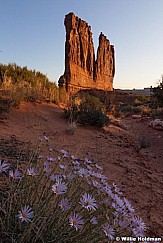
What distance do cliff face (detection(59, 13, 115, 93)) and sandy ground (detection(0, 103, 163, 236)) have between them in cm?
2237

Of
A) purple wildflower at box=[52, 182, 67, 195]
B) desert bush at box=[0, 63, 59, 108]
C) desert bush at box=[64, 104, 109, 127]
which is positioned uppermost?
desert bush at box=[0, 63, 59, 108]

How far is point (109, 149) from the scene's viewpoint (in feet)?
18.9

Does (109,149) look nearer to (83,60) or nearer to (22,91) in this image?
(22,91)

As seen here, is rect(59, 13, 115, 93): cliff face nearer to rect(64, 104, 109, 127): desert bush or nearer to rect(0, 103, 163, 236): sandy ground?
rect(64, 104, 109, 127): desert bush

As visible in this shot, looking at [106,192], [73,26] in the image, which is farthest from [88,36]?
[106,192]

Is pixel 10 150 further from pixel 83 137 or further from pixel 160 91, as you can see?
pixel 160 91

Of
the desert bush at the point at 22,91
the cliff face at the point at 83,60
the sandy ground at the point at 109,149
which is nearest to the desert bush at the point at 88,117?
the sandy ground at the point at 109,149

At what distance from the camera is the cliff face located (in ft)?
125

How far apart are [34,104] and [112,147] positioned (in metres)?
3.88

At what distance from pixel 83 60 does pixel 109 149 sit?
134 ft

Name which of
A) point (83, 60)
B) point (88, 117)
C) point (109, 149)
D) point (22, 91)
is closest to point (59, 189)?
point (109, 149)

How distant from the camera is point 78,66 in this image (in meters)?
41.9

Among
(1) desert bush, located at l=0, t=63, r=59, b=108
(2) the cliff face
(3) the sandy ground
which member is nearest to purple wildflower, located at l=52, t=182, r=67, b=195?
(3) the sandy ground

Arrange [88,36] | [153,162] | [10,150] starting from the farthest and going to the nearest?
[88,36] < [153,162] < [10,150]
